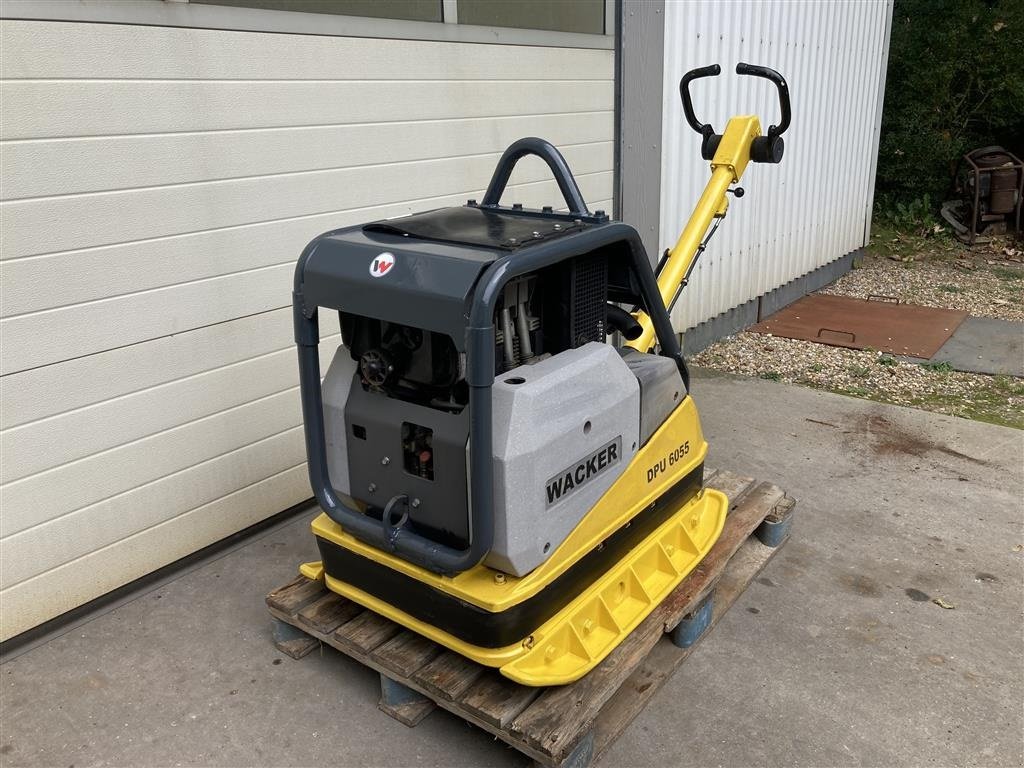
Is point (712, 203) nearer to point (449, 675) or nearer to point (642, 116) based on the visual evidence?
point (642, 116)

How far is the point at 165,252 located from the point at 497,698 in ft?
6.77

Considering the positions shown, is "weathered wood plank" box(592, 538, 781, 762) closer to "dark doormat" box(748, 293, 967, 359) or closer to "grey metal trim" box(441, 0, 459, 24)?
"grey metal trim" box(441, 0, 459, 24)

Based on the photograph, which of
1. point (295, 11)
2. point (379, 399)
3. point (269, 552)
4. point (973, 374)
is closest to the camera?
point (379, 399)

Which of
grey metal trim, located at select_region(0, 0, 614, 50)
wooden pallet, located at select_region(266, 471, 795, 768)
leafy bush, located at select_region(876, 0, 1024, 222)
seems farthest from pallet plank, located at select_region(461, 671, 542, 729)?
leafy bush, located at select_region(876, 0, 1024, 222)

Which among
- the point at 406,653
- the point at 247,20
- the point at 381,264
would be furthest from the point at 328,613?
the point at 247,20

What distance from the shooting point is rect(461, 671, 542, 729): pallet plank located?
2.42 meters

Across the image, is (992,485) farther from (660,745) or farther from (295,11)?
(295,11)

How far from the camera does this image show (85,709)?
2818 mm

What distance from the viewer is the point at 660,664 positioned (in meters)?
2.92

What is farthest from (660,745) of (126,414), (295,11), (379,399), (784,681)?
(295,11)

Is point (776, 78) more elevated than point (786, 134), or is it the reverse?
point (776, 78)

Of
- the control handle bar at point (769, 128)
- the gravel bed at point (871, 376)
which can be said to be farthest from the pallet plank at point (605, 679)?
the gravel bed at point (871, 376)

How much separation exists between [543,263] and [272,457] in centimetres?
203

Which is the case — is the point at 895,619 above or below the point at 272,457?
below
